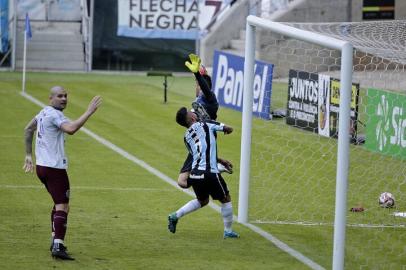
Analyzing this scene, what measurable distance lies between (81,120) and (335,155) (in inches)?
367

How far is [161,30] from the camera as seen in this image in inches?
1592

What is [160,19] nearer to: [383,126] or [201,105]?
[383,126]

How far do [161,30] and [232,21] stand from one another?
2.97 metres

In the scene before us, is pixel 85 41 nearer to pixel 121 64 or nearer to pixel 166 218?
pixel 121 64

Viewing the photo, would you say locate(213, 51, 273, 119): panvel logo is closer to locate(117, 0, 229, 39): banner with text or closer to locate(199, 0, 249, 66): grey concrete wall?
locate(199, 0, 249, 66): grey concrete wall

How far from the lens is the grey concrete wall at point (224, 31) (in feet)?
126

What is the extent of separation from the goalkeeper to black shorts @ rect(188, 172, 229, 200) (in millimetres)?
153

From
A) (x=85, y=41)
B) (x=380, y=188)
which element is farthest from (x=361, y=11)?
(x=380, y=188)

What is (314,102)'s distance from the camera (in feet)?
74.1

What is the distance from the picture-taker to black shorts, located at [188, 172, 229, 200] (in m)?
12.9

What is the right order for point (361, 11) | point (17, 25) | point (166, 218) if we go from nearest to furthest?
point (166, 218) < point (361, 11) < point (17, 25)

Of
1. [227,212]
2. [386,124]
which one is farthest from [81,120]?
[386,124]

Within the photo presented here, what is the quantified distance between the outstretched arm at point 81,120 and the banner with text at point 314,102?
9.02 m

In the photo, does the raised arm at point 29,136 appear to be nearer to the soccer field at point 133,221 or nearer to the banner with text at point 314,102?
the soccer field at point 133,221
